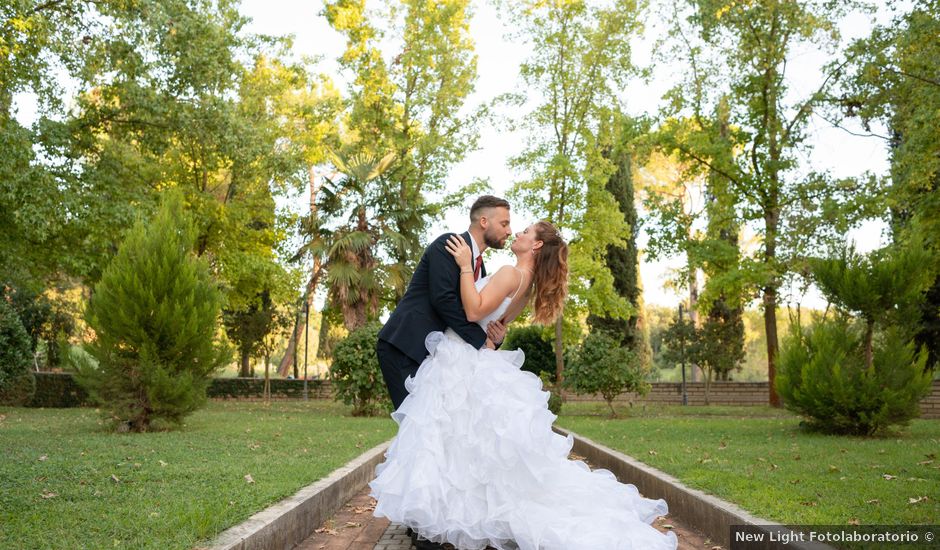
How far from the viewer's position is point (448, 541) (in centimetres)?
471

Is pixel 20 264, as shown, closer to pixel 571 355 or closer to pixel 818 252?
pixel 571 355

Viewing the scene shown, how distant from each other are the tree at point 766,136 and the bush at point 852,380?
9.63 m

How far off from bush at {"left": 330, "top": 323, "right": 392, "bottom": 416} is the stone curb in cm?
1031

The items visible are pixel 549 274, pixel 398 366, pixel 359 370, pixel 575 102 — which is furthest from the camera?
pixel 575 102

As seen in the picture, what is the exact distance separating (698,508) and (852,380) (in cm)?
861

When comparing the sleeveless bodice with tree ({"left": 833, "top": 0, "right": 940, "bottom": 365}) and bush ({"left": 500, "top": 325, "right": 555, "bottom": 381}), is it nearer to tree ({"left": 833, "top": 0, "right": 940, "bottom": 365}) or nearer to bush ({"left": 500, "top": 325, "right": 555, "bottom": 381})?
tree ({"left": 833, "top": 0, "right": 940, "bottom": 365})

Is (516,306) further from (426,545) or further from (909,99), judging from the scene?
(909,99)

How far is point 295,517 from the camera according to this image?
5613 millimetres

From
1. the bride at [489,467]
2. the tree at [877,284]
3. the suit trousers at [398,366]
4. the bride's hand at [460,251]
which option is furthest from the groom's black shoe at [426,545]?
the tree at [877,284]

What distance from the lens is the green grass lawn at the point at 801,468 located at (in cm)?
590

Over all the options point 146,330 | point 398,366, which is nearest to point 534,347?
point 146,330

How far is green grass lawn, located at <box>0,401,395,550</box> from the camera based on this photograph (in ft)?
15.3

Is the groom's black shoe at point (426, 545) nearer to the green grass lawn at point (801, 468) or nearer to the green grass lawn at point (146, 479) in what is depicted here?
the green grass lawn at point (146, 479)

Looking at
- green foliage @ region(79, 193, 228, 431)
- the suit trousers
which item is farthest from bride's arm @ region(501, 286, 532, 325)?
green foliage @ region(79, 193, 228, 431)
